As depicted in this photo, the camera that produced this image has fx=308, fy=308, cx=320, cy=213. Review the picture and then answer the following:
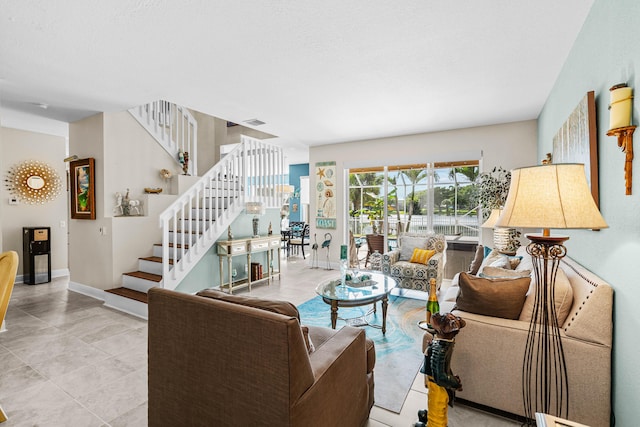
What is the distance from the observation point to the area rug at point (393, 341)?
7.52 feet

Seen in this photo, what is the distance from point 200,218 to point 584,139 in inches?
203

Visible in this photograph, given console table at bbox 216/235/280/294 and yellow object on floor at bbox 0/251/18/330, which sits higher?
yellow object on floor at bbox 0/251/18/330

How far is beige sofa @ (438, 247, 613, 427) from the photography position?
5.57ft

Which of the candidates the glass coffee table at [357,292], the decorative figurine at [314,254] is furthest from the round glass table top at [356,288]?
the decorative figurine at [314,254]

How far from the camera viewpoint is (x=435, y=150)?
18.5 ft

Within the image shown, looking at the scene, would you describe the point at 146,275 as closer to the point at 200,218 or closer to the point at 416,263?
the point at 200,218

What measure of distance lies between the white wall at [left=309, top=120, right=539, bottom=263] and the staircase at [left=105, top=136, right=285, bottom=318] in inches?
50.1

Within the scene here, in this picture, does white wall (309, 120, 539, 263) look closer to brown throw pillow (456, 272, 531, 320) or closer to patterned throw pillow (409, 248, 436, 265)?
patterned throw pillow (409, 248, 436, 265)

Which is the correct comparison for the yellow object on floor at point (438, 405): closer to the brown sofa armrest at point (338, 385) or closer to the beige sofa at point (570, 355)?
the brown sofa armrest at point (338, 385)

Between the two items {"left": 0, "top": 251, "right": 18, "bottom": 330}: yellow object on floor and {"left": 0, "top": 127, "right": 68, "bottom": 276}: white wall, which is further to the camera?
{"left": 0, "top": 127, "right": 68, "bottom": 276}: white wall

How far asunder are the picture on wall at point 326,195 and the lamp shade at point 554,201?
5.30 metres

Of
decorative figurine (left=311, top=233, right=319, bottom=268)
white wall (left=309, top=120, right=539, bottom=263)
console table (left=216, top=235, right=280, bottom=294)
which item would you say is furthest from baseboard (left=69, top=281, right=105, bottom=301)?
white wall (left=309, top=120, right=539, bottom=263)

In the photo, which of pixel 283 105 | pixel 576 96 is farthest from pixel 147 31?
pixel 576 96

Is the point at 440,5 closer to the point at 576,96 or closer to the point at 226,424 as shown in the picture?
the point at 576,96
